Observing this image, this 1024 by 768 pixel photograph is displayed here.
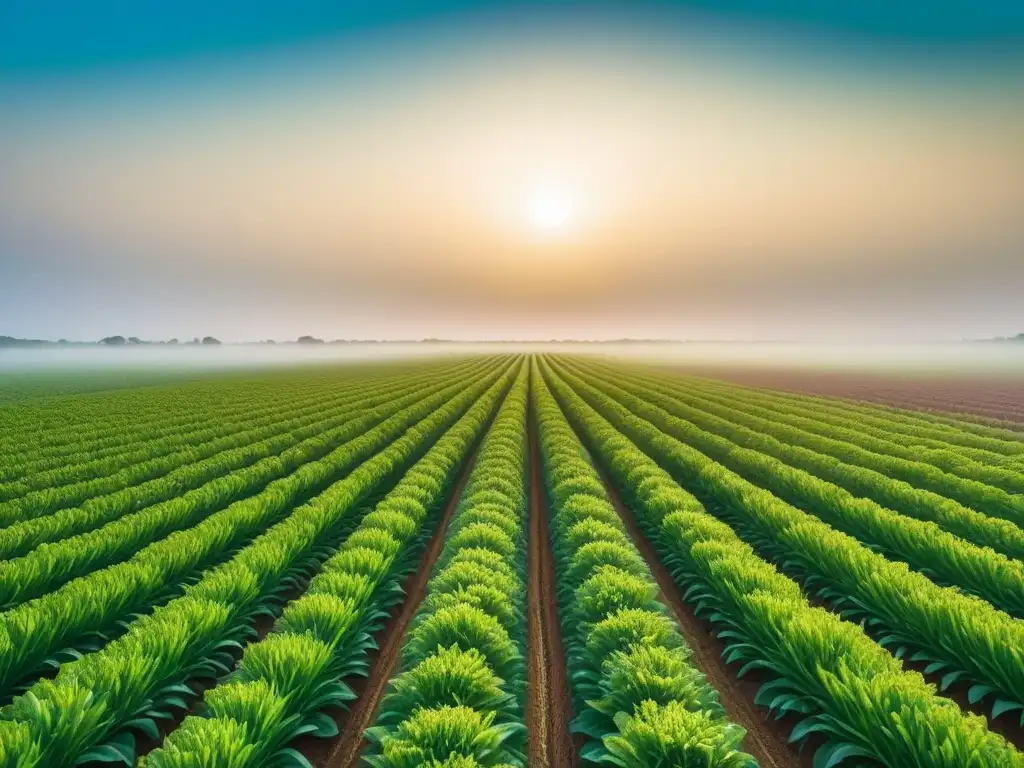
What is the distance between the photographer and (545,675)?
6395 millimetres

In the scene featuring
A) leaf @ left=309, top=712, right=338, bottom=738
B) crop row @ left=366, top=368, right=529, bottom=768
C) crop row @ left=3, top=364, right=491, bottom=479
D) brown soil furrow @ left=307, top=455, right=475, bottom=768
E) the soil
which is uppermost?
crop row @ left=366, top=368, right=529, bottom=768

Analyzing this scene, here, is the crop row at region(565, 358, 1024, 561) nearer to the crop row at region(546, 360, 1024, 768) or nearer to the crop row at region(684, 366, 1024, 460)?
the crop row at region(546, 360, 1024, 768)

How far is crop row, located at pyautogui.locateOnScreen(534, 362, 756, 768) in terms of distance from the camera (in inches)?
151

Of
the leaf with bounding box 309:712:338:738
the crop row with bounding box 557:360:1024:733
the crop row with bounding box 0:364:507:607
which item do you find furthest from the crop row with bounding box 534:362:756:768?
the crop row with bounding box 0:364:507:607

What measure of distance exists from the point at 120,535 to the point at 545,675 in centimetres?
781

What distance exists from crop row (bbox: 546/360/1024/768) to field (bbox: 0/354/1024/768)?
30 mm

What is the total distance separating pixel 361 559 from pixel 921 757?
6498 mm

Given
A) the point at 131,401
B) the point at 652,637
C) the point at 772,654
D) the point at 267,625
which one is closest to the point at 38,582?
the point at 267,625

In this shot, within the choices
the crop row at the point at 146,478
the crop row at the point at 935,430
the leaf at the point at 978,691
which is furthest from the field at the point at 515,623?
the crop row at the point at 935,430

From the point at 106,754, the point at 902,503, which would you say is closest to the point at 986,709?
the point at 902,503

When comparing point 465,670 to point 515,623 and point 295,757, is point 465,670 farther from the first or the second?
point 515,623

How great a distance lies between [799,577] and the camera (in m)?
8.76

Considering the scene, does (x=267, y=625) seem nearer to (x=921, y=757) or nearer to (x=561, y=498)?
(x=561, y=498)

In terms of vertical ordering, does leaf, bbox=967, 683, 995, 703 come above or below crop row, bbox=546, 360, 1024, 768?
below
